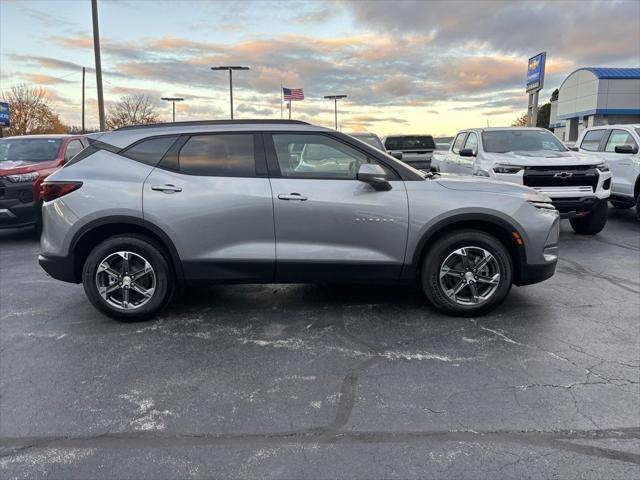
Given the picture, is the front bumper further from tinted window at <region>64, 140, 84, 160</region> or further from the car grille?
the car grille

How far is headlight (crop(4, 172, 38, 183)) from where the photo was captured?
8.18 meters

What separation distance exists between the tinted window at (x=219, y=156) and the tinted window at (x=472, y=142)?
6.06 m

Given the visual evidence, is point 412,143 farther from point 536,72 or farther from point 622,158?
point 536,72

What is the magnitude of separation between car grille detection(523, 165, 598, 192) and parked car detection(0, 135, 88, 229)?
26.1 feet

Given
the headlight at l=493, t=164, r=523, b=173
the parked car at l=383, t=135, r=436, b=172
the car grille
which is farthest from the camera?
the parked car at l=383, t=135, r=436, b=172

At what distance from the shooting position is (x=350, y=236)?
14.4 feet

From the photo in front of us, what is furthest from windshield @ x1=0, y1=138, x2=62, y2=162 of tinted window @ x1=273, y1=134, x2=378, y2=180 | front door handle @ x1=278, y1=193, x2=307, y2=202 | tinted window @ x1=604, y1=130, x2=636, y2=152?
tinted window @ x1=604, y1=130, x2=636, y2=152

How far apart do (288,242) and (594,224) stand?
654cm

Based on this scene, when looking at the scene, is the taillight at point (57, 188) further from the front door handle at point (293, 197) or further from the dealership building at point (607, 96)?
the dealership building at point (607, 96)

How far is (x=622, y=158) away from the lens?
9.73m

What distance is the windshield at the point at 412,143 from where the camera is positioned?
60.5 feet

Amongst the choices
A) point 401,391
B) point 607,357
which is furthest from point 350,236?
point 607,357

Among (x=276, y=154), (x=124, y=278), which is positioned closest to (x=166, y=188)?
(x=124, y=278)

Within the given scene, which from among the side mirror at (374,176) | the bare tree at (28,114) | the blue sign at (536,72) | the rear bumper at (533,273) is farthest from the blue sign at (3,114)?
the rear bumper at (533,273)
